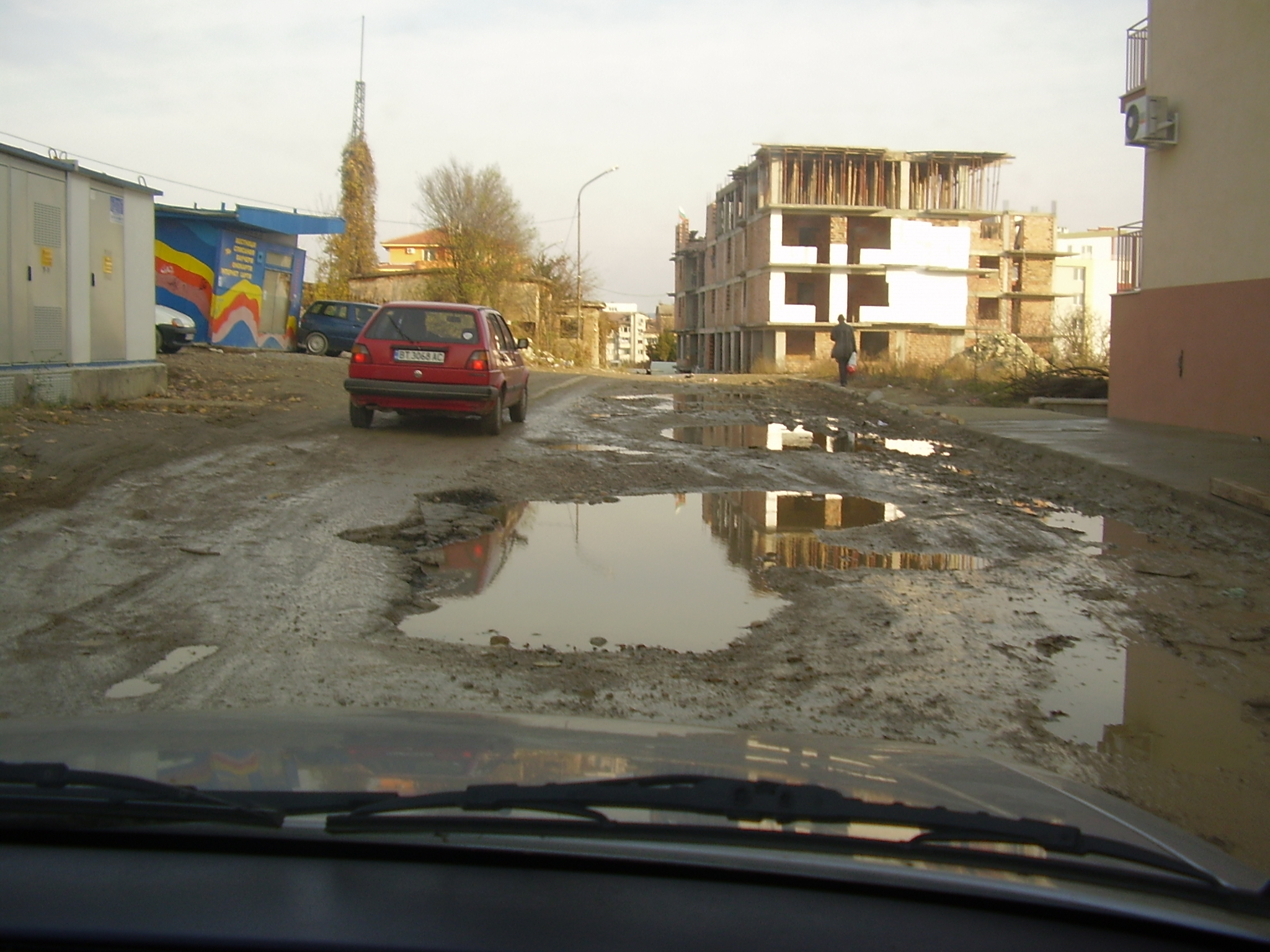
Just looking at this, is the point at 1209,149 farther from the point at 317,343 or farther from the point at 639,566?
the point at 317,343

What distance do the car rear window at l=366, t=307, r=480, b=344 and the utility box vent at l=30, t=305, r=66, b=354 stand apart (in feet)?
13.8

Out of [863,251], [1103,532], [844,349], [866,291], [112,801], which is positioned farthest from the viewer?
[866,291]

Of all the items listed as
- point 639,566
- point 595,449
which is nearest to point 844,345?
point 595,449

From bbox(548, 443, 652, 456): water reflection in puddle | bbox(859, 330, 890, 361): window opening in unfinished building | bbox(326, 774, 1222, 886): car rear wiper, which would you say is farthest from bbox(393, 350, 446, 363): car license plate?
bbox(859, 330, 890, 361): window opening in unfinished building

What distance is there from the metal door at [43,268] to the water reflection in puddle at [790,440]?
26.7ft

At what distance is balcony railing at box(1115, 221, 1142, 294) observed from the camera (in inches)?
776

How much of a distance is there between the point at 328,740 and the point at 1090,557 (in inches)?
254

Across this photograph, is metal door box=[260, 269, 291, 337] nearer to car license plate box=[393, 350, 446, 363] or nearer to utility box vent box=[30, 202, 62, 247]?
utility box vent box=[30, 202, 62, 247]

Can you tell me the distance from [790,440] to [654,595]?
9.00 meters

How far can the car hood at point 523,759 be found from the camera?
2062 mm

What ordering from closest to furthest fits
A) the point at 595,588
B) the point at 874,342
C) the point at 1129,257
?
the point at 595,588 < the point at 1129,257 < the point at 874,342

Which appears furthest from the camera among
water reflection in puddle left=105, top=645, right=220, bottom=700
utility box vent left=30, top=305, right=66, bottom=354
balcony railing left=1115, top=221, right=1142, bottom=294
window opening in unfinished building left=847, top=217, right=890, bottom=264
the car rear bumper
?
window opening in unfinished building left=847, top=217, right=890, bottom=264

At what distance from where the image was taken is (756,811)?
70.7 inches

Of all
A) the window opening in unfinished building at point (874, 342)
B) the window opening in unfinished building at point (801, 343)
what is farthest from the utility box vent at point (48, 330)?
the window opening in unfinished building at point (874, 342)
